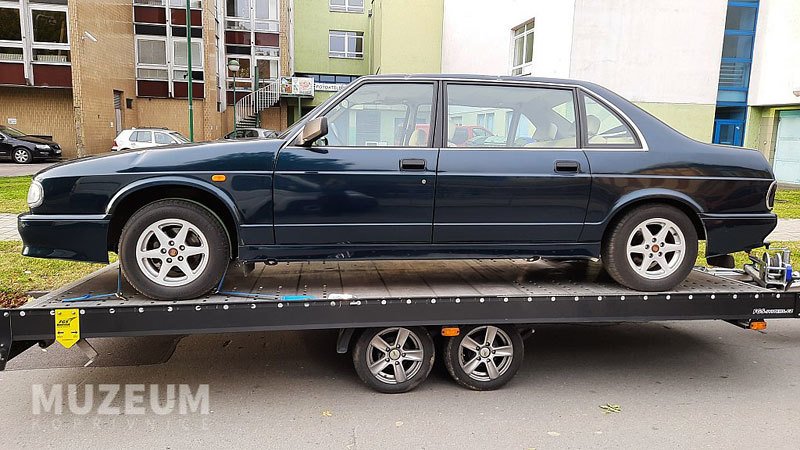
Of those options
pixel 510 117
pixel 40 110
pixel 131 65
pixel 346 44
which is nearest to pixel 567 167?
pixel 510 117

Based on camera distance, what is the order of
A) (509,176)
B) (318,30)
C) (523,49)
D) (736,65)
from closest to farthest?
1. (509,176)
2. (736,65)
3. (523,49)
4. (318,30)

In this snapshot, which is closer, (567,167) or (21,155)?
(567,167)

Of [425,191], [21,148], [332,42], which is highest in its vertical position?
[332,42]

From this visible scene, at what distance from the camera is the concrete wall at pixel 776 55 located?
20906 millimetres

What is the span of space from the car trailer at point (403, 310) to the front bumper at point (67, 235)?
1.02 ft

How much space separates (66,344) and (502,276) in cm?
316

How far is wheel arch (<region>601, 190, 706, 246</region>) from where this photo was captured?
4.38m

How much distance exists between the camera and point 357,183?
4.13 meters

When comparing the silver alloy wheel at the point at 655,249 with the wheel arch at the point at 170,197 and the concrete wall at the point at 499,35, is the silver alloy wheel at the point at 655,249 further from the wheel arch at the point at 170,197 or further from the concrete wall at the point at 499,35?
the concrete wall at the point at 499,35

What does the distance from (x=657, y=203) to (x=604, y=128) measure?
689 millimetres

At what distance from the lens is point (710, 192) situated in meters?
4.46

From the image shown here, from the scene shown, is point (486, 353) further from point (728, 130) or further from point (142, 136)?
point (728, 130)

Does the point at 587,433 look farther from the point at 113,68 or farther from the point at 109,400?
the point at 113,68

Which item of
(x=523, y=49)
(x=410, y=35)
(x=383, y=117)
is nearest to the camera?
(x=383, y=117)
